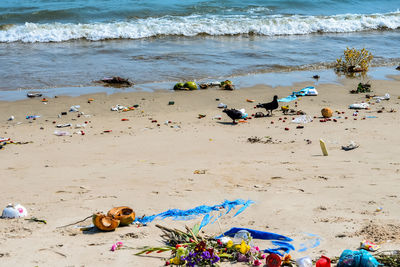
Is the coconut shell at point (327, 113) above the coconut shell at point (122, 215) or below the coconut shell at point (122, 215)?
above

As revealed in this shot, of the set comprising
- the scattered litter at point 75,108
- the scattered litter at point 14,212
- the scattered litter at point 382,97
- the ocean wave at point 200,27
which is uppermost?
the ocean wave at point 200,27

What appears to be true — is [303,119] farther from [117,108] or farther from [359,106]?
[117,108]

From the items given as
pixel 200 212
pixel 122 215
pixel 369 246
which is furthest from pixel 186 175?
pixel 369 246

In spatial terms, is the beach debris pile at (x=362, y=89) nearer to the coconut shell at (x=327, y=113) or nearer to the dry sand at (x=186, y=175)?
the dry sand at (x=186, y=175)

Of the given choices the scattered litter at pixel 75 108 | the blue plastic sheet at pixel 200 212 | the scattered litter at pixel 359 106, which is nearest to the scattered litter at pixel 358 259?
the blue plastic sheet at pixel 200 212

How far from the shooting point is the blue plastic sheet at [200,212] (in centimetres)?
532

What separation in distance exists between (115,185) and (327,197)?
2.66 m

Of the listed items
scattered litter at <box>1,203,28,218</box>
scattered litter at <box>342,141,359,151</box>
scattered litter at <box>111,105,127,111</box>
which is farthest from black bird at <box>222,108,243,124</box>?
scattered litter at <box>1,203,28,218</box>

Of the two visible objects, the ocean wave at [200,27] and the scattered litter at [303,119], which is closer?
the scattered litter at [303,119]

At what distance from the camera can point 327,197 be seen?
5.79m

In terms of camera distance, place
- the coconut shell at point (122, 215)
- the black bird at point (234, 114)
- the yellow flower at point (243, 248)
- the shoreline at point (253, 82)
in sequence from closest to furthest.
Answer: the yellow flower at point (243, 248)
the coconut shell at point (122, 215)
the black bird at point (234, 114)
the shoreline at point (253, 82)

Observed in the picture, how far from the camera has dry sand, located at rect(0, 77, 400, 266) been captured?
4832 millimetres

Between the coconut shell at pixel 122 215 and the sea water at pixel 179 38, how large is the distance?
26.3ft

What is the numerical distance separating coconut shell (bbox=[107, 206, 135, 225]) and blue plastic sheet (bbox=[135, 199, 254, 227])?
4.8 inches
